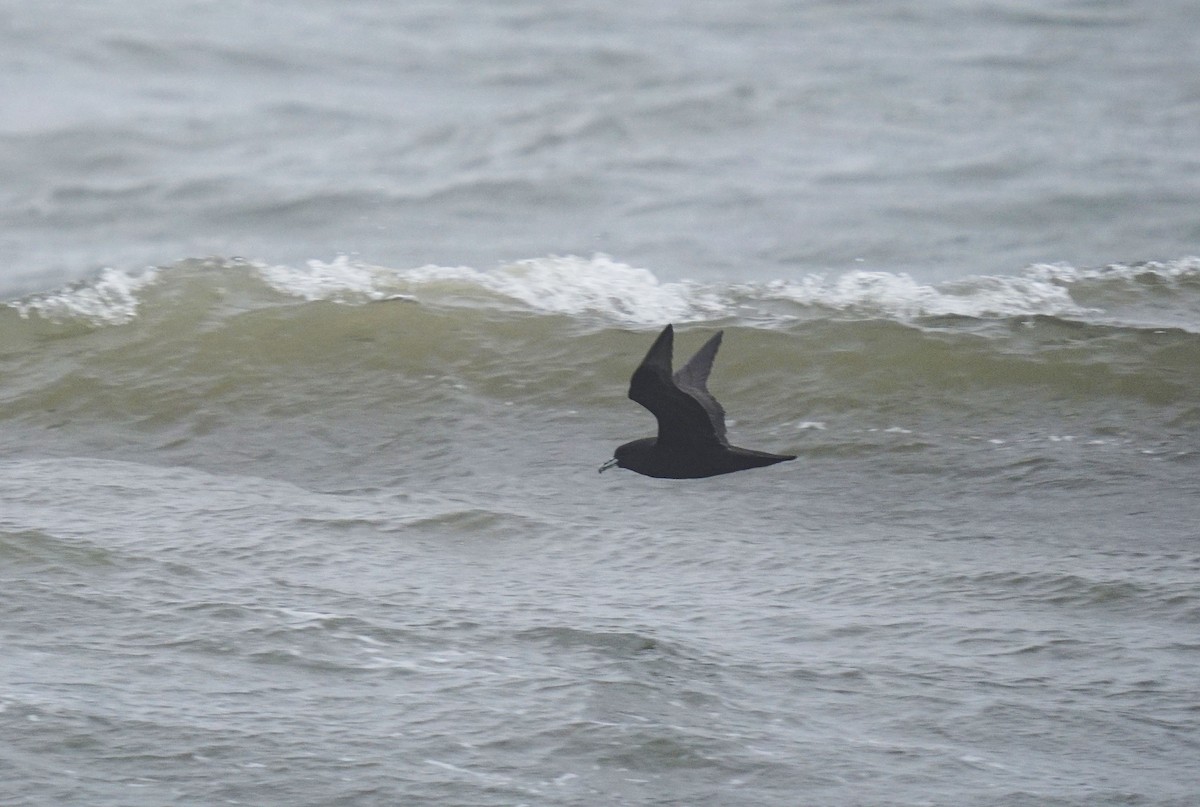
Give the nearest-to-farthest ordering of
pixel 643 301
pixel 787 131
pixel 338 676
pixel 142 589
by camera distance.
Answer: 1. pixel 338 676
2. pixel 142 589
3. pixel 643 301
4. pixel 787 131

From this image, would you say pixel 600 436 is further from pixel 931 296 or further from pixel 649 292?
pixel 931 296

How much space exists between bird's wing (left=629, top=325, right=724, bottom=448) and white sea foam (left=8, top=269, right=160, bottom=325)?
498cm

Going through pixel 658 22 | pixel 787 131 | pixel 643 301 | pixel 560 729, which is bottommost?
pixel 560 729

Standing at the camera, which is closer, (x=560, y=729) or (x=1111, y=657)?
(x=560, y=729)

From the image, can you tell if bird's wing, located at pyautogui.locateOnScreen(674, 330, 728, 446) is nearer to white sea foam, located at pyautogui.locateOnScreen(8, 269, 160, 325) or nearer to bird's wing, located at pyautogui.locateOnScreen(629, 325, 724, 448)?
bird's wing, located at pyautogui.locateOnScreen(629, 325, 724, 448)

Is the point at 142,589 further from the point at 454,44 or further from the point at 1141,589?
the point at 454,44

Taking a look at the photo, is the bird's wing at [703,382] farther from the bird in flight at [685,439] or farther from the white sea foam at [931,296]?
the white sea foam at [931,296]

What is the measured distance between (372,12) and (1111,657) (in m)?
16.7

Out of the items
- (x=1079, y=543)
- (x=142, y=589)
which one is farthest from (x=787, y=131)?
(x=142, y=589)

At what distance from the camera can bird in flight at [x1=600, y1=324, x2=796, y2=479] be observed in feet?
20.6

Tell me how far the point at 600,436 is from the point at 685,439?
2091mm

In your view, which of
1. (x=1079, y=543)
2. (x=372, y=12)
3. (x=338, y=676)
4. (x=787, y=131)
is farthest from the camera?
(x=372, y=12)

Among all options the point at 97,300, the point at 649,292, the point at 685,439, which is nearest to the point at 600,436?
the point at 685,439

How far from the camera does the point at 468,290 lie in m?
10.7
